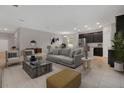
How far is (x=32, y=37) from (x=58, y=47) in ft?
10.7

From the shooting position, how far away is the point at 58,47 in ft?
20.5

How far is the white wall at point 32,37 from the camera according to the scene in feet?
22.9

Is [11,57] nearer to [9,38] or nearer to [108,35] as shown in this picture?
[108,35]

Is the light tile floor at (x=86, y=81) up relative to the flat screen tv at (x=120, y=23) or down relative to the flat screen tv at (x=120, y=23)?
down

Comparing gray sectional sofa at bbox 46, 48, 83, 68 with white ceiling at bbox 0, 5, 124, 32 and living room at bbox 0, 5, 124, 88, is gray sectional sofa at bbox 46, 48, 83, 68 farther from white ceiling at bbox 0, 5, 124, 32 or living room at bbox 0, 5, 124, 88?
white ceiling at bbox 0, 5, 124, 32

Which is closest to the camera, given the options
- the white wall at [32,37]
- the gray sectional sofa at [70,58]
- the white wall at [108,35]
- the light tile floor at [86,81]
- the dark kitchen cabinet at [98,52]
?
the light tile floor at [86,81]

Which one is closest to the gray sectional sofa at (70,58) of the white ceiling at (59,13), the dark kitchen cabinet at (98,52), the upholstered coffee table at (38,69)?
the upholstered coffee table at (38,69)

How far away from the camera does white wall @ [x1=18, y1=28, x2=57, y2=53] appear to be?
22.9 ft

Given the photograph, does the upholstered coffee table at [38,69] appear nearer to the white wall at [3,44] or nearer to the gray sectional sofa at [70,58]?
the gray sectional sofa at [70,58]

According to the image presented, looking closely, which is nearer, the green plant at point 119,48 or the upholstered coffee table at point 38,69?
the upholstered coffee table at point 38,69

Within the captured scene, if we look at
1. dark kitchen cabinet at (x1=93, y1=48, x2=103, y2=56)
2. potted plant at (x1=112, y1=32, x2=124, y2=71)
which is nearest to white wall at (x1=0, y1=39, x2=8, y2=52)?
dark kitchen cabinet at (x1=93, y1=48, x2=103, y2=56)

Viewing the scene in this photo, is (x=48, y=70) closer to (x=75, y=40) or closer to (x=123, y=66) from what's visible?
(x=123, y=66)

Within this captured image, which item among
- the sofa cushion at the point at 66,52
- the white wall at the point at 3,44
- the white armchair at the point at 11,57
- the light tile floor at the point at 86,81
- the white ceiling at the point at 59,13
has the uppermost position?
the white ceiling at the point at 59,13

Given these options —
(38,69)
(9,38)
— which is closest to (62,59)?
(38,69)
